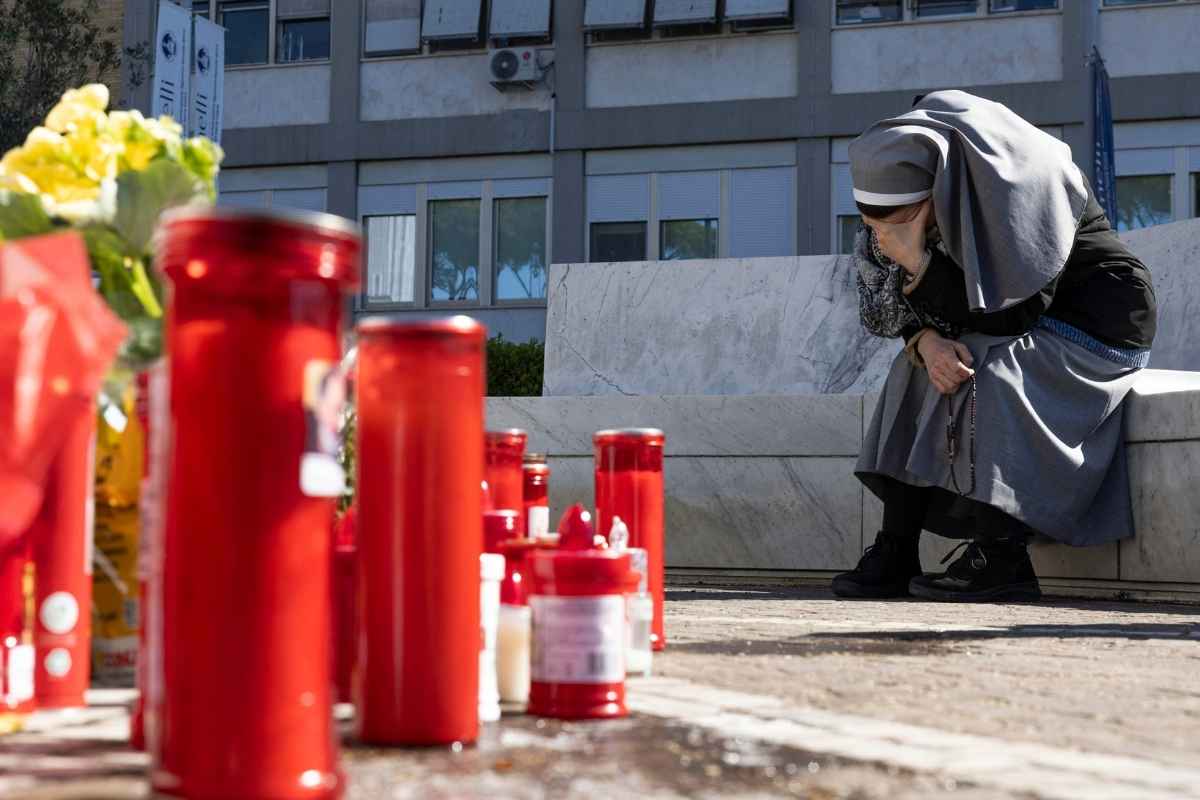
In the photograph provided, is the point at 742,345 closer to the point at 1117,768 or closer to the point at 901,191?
the point at 901,191

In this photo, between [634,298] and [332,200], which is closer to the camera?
[634,298]

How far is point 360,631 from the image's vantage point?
6.07 feet

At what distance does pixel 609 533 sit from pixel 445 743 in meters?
0.90

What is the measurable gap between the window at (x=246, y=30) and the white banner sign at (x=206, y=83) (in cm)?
368

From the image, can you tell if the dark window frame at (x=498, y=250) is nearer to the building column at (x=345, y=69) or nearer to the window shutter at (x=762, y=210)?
the building column at (x=345, y=69)

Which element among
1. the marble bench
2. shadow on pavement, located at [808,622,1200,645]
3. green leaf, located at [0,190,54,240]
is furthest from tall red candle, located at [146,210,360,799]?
the marble bench

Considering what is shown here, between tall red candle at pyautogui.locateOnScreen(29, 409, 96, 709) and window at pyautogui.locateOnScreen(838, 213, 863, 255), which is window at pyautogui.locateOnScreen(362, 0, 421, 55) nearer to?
window at pyautogui.locateOnScreen(838, 213, 863, 255)

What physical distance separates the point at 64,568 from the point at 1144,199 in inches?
773

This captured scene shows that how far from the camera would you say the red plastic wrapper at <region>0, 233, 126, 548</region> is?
158 centimetres

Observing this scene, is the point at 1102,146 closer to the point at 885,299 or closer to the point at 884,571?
the point at 885,299

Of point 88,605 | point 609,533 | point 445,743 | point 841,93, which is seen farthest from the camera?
point 841,93

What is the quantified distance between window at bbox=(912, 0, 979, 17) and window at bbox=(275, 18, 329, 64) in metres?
7.90

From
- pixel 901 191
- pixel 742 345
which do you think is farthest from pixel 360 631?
pixel 742 345

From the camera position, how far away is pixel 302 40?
75.3ft
